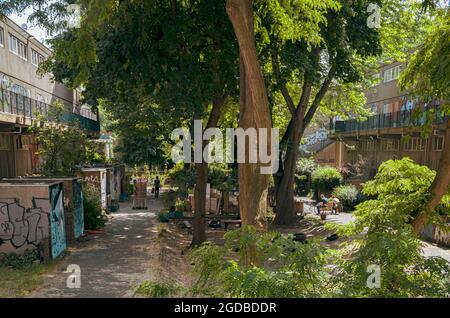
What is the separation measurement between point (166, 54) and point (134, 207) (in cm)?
1328

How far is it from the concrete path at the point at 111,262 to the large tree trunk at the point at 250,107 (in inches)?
90.5

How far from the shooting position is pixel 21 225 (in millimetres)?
11852

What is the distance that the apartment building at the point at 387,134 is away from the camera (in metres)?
24.6

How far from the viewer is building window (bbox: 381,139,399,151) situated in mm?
30297

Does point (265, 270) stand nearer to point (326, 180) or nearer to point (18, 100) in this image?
point (18, 100)

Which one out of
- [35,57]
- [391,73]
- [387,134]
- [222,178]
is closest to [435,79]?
[222,178]

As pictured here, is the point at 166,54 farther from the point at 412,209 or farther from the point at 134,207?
the point at 134,207

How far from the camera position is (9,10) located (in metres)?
12.1

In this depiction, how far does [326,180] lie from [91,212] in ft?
61.8

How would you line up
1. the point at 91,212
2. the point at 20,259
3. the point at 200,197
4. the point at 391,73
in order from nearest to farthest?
the point at 20,259
the point at 200,197
the point at 91,212
the point at 391,73

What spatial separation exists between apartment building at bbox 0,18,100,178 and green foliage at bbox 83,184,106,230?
4.60 m

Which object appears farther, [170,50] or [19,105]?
[19,105]

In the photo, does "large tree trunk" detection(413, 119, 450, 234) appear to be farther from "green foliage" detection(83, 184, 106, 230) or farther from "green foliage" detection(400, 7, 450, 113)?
"green foliage" detection(83, 184, 106, 230)

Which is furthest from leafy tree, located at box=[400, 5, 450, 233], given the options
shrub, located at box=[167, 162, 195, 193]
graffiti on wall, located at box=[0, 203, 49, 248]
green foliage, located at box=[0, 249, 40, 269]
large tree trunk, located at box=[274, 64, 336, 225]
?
shrub, located at box=[167, 162, 195, 193]
